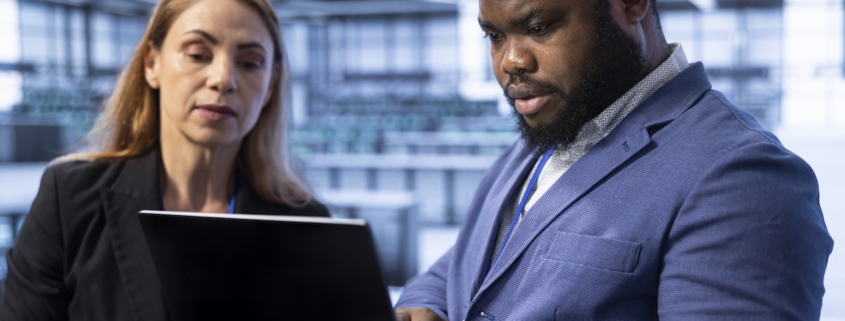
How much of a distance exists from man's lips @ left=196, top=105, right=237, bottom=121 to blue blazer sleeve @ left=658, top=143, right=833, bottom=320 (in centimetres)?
107

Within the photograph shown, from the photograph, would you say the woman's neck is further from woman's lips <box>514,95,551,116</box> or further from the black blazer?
woman's lips <box>514,95,551,116</box>

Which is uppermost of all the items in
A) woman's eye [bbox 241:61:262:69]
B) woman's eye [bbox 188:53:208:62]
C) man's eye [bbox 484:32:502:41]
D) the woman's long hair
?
man's eye [bbox 484:32:502:41]

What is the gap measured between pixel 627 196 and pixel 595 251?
0.36 feet

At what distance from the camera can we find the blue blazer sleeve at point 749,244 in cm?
97

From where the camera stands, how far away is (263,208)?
1.86 m

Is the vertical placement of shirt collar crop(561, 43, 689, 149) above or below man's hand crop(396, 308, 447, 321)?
above

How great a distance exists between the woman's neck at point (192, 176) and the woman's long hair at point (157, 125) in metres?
0.08

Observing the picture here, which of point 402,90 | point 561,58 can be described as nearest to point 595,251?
point 561,58

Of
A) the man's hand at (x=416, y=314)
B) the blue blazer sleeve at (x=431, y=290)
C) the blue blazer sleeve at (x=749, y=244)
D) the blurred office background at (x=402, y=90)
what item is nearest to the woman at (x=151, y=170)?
the blue blazer sleeve at (x=431, y=290)

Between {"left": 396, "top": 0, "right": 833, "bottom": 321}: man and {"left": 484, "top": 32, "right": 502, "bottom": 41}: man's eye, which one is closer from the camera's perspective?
{"left": 396, "top": 0, "right": 833, "bottom": 321}: man

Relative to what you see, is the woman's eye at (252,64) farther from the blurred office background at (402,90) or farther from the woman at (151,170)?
the blurred office background at (402,90)

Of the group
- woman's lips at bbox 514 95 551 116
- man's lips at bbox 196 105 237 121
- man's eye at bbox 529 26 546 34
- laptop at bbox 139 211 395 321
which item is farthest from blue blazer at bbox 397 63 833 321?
man's lips at bbox 196 105 237 121

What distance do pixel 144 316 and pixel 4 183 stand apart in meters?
5.50

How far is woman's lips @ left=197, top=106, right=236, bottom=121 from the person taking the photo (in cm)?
165
